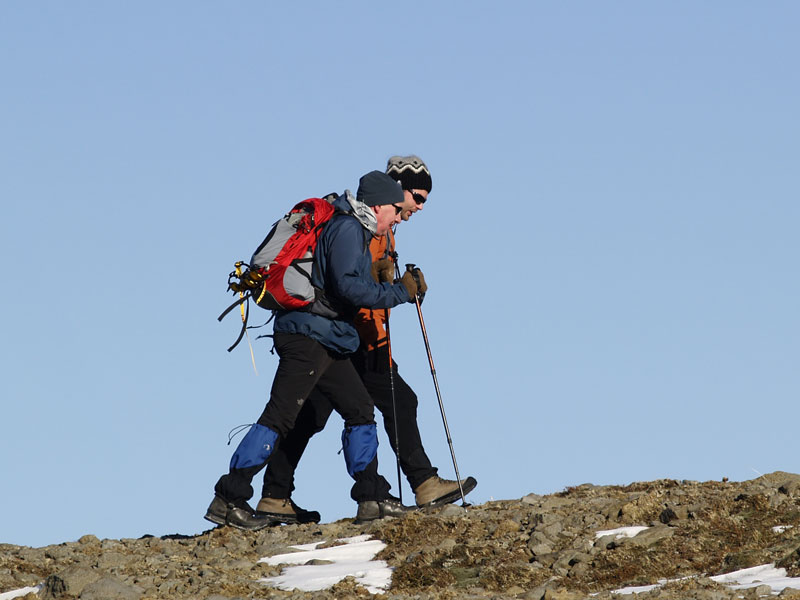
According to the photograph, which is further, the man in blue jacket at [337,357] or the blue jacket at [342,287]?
the man in blue jacket at [337,357]

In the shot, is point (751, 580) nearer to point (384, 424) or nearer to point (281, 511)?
point (384, 424)

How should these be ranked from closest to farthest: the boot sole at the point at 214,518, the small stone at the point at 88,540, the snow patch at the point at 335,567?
1. the snow patch at the point at 335,567
2. the boot sole at the point at 214,518
3. the small stone at the point at 88,540

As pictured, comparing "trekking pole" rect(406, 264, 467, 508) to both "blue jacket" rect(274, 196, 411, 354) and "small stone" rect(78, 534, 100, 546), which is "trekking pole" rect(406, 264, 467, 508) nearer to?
"blue jacket" rect(274, 196, 411, 354)

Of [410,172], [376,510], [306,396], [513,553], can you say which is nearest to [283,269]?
[306,396]

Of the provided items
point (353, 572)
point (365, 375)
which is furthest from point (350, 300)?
point (353, 572)

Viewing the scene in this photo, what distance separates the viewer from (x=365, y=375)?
11672 millimetres

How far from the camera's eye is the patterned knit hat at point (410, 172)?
11.4 metres

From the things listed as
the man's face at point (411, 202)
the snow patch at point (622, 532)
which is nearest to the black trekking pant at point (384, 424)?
the man's face at point (411, 202)

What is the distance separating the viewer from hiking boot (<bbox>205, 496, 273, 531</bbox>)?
10.7m

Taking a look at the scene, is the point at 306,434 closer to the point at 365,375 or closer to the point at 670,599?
the point at 365,375

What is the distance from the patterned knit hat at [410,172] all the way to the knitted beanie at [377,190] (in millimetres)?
537

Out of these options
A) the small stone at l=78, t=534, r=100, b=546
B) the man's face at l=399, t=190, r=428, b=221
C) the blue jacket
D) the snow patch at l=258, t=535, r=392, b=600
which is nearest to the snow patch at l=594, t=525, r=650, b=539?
the snow patch at l=258, t=535, r=392, b=600

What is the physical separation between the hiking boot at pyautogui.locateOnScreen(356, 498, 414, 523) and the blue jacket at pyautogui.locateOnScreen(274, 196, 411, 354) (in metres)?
1.39

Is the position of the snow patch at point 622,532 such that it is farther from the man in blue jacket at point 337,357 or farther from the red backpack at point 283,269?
the red backpack at point 283,269
